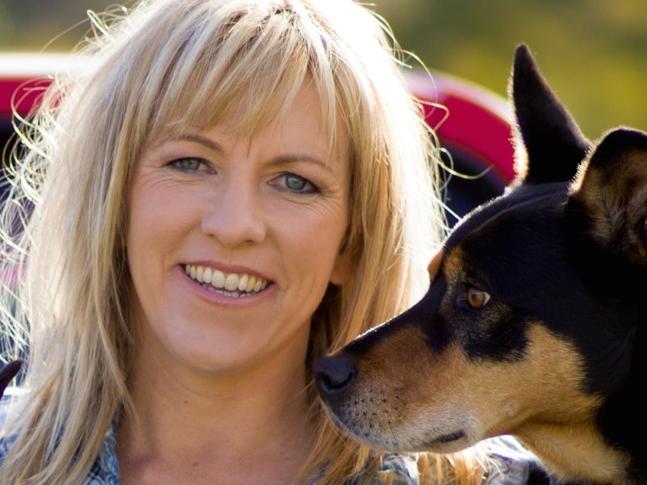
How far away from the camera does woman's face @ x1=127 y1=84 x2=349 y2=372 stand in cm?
308

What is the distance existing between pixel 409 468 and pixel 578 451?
40 centimetres

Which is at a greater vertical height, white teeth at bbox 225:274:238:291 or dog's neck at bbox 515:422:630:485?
white teeth at bbox 225:274:238:291

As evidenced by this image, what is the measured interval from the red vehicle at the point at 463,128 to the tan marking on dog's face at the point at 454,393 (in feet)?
6.48

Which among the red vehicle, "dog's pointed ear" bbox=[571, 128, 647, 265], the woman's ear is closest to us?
"dog's pointed ear" bbox=[571, 128, 647, 265]

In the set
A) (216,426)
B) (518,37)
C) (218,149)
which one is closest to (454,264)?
(218,149)

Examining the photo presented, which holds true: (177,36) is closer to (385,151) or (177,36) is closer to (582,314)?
(385,151)

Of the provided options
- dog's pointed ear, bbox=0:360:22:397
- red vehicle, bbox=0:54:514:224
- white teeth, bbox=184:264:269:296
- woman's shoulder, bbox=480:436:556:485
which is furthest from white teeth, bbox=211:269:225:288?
red vehicle, bbox=0:54:514:224

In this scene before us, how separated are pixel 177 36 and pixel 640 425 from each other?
1.42m

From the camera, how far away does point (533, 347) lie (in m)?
3.03

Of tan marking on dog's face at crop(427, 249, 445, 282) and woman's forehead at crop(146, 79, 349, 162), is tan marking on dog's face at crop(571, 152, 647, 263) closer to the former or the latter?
tan marking on dog's face at crop(427, 249, 445, 282)

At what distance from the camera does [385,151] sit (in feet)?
10.9

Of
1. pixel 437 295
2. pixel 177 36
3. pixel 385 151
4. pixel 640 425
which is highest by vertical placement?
pixel 177 36

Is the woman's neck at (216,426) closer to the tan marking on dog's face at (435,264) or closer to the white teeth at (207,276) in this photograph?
the white teeth at (207,276)

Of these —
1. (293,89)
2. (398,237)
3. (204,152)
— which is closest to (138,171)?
(204,152)
